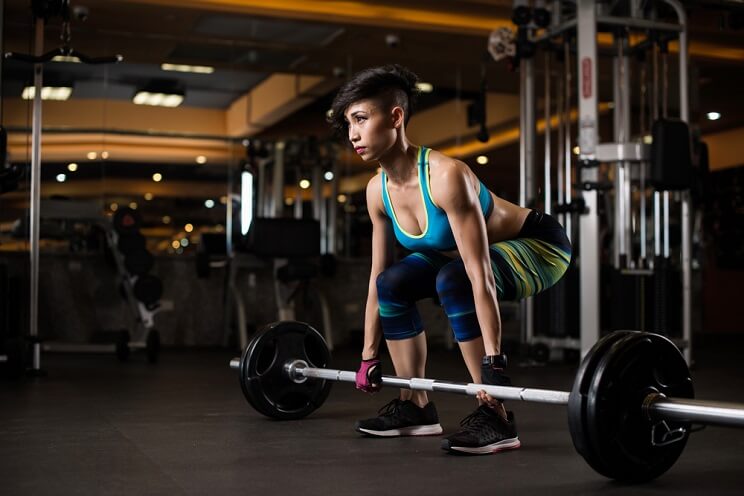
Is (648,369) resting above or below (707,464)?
above

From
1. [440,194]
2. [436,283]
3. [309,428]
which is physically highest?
[440,194]

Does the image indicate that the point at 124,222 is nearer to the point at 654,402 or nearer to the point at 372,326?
the point at 372,326

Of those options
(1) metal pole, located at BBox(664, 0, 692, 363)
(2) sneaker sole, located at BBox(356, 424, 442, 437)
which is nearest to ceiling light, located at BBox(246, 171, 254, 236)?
(1) metal pole, located at BBox(664, 0, 692, 363)

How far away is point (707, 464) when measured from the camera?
2.07 m

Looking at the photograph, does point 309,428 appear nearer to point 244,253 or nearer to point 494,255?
point 494,255

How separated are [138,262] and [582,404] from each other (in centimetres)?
435

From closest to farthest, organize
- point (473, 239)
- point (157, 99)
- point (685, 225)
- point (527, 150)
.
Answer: point (473, 239)
point (685, 225)
point (527, 150)
point (157, 99)

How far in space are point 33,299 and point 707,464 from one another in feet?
10.8

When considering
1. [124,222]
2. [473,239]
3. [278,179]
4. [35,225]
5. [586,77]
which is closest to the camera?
[473,239]

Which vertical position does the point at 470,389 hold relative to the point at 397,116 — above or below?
below

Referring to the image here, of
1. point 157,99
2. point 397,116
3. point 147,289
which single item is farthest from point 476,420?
point 157,99

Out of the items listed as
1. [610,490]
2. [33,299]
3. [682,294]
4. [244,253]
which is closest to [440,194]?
[610,490]

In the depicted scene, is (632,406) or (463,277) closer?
(632,406)

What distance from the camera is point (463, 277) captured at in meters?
2.26
